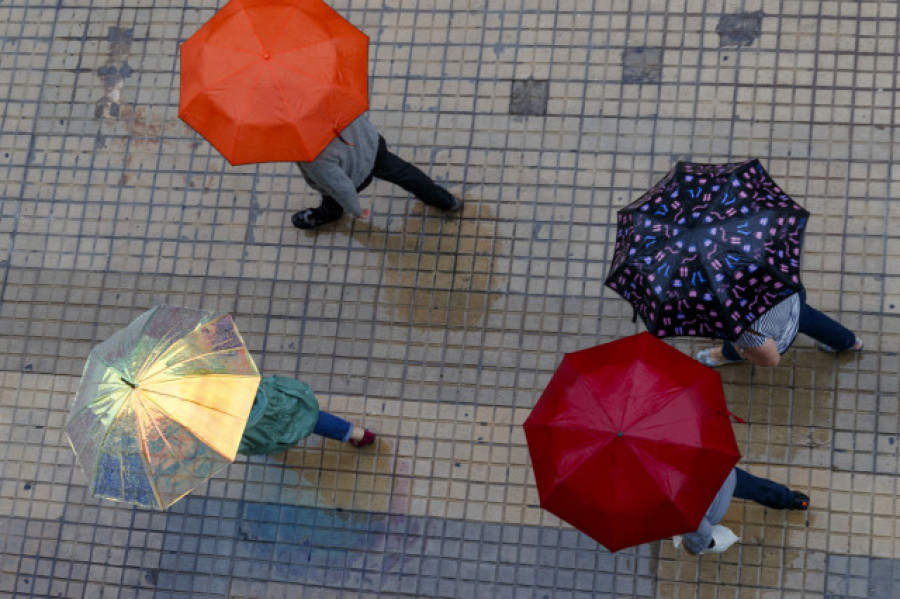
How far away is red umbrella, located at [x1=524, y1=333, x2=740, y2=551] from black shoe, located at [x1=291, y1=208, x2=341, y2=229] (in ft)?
7.59

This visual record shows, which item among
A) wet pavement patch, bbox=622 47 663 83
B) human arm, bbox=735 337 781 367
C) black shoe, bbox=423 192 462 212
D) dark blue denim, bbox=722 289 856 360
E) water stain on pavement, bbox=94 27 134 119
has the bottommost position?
human arm, bbox=735 337 781 367

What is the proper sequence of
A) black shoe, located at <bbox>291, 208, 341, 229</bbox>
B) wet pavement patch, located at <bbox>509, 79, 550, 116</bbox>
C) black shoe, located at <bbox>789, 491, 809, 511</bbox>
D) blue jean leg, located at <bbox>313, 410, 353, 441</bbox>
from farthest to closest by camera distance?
wet pavement patch, located at <bbox>509, 79, 550, 116</bbox>
black shoe, located at <bbox>291, 208, 341, 229</bbox>
blue jean leg, located at <bbox>313, 410, 353, 441</bbox>
black shoe, located at <bbox>789, 491, 809, 511</bbox>

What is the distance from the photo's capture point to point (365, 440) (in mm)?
5055

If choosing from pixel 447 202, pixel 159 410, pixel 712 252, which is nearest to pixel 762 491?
pixel 712 252

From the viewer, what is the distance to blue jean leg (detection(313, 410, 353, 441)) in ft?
15.6

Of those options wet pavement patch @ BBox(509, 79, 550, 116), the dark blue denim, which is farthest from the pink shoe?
wet pavement patch @ BBox(509, 79, 550, 116)

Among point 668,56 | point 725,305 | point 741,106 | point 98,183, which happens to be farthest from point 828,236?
point 98,183

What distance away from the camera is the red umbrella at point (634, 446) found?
11.1 ft

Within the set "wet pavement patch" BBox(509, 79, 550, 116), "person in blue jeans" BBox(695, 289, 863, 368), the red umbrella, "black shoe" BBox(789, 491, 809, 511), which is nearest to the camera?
the red umbrella

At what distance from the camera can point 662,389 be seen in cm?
353

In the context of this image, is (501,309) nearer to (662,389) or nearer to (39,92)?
(662,389)

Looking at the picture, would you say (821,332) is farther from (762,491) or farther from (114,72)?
(114,72)

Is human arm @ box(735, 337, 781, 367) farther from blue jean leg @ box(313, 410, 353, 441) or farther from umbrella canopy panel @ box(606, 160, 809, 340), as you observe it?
blue jean leg @ box(313, 410, 353, 441)

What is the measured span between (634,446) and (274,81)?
237 cm
